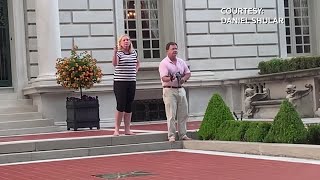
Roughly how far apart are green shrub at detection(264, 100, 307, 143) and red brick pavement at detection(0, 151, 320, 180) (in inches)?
33.0

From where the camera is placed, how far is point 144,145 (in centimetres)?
1278

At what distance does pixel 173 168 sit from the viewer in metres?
9.56

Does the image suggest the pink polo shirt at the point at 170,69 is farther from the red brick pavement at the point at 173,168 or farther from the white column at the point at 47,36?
the white column at the point at 47,36

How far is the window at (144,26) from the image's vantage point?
2127 centimetres

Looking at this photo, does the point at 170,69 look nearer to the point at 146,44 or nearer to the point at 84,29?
the point at 84,29

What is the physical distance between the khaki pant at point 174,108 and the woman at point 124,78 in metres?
0.90

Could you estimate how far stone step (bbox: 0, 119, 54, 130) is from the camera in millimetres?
16950

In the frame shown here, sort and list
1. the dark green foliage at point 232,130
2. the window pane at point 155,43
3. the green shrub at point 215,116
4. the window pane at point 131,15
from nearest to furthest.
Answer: the dark green foliage at point 232,130
the green shrub at point 215,116
the window pane at point 131,15
the window pane at point 155,43

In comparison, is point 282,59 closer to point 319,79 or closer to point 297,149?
point 319,79

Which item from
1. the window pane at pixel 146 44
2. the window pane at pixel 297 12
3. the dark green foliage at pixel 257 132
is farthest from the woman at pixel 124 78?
the window pane at pixel 297 12

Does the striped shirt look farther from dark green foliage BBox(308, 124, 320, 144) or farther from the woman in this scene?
dark green foliage BBox(308, 124, 320, 144)

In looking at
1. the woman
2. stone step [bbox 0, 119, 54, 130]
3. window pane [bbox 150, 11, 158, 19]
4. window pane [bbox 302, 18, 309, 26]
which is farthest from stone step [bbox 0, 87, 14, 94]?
window pane [bbox 302, 18, 309, 26]

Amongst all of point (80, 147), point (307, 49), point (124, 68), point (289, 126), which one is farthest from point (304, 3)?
point (289, 126)

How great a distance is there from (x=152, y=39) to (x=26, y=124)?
619 cm
